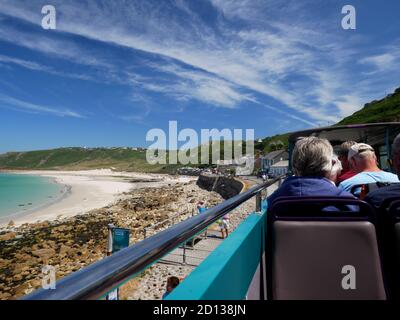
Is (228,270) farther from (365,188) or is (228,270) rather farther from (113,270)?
(365,188)

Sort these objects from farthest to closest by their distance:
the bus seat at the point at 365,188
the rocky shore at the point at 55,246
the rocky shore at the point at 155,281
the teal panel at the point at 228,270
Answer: the rocky shore at the point at 55,246 → the rocky shore at the point at 155,281 → the bus seat at the point at 365,188 → the teal panel at the point at 228,270

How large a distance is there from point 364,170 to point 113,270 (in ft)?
10.1

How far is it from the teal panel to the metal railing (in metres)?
0.24

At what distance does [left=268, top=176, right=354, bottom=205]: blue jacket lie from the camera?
2316mm

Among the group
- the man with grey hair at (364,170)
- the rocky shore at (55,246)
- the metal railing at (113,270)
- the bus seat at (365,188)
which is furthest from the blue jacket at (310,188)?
the rocky shore at (55,246)

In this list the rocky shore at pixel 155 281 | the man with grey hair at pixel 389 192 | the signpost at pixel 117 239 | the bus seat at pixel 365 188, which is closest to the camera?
the man with grey hair at pixel 389 192

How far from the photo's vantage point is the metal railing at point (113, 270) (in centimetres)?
86

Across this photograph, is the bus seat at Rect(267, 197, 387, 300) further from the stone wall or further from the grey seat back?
the stone wall

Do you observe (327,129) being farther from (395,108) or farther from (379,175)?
(395,108)

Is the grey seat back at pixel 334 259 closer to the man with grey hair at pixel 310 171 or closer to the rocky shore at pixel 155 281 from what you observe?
the man with grey hair at pixel 310 171
